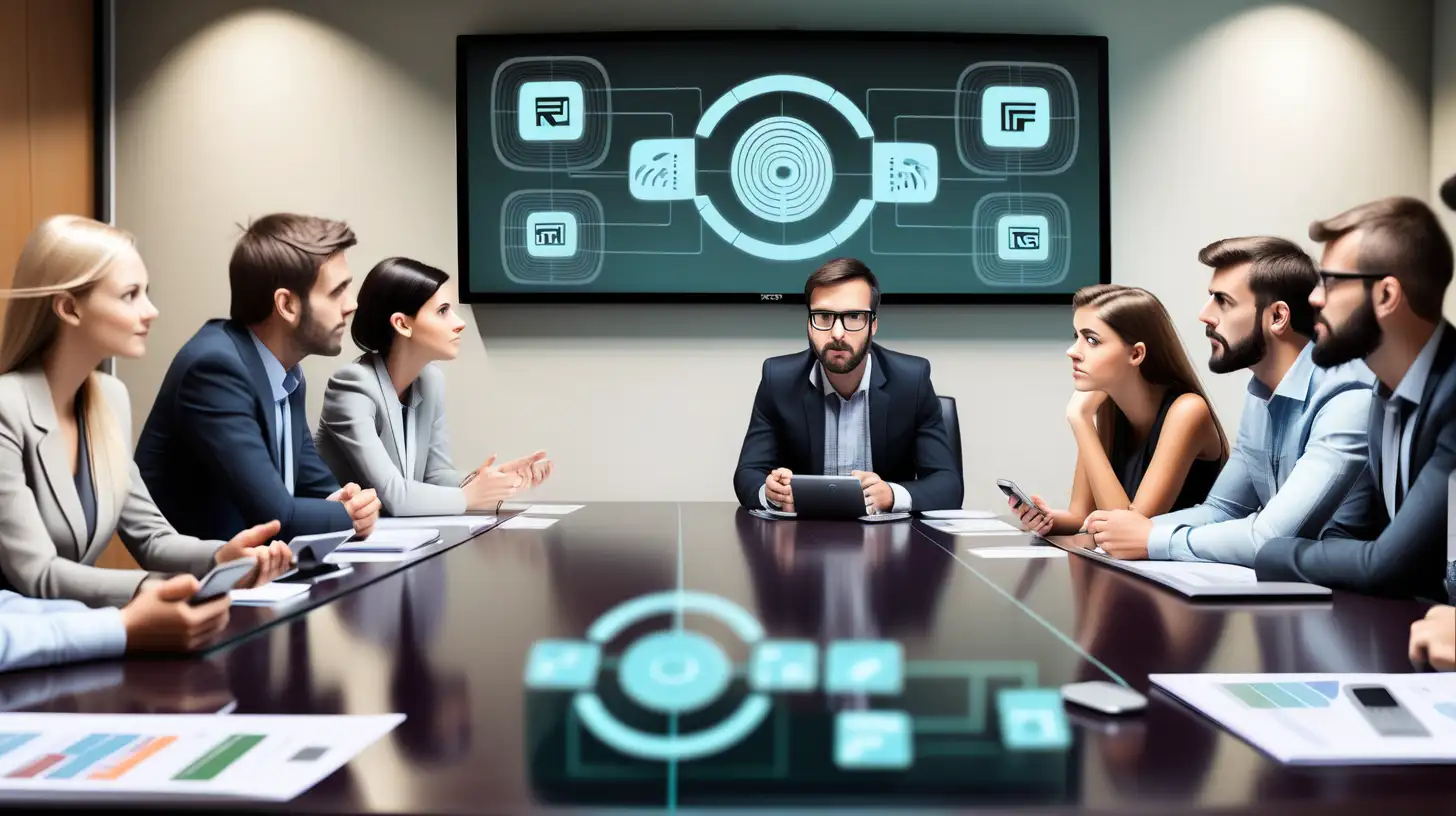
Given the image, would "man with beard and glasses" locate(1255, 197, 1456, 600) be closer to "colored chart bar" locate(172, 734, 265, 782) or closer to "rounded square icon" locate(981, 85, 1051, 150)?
"colored chart bar" locate(172, 734, 265, 782)

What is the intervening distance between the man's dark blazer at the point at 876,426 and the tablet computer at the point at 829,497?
43cm

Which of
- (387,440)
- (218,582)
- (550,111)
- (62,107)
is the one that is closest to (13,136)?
(62,107)

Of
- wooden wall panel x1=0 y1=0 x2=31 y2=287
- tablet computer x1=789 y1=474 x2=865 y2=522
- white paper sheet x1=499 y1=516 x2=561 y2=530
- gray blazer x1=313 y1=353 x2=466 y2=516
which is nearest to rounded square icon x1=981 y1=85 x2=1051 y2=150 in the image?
tablet computer x1=789 y1=474 x2=865 y2=522

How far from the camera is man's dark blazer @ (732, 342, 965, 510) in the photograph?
129 inches

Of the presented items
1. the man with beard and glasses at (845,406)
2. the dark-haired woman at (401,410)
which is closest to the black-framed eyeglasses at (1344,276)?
the man with beard and glasses at (845,406)

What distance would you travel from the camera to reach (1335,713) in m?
0.99

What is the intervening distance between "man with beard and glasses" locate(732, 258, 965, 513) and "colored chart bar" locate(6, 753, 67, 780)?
2.36m

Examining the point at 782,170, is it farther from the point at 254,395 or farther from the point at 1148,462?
the point at 254,395

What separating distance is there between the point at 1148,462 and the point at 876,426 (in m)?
0.82

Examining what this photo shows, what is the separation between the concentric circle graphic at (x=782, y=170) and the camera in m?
4.40

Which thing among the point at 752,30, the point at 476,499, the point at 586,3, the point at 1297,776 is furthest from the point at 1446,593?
the point at 586,3

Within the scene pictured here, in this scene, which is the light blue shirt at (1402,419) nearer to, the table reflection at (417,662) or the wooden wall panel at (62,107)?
the table reflection at (417,662)

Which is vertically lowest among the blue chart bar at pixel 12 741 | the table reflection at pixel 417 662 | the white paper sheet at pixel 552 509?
the white paper sheet at pixel 552 509

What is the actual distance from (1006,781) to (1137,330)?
2222mm
